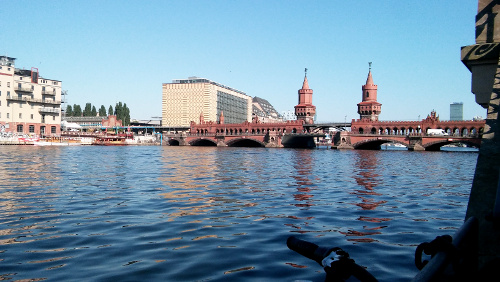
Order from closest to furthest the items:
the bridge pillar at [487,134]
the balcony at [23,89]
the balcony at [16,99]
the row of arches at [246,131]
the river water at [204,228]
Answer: the bridge pillar at [487,134], the river water at [204,228], the balcony at [16,99], the balcony at [23,89], the row of arches at [246,131]

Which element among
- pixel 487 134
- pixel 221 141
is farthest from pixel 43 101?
pixel 487 134

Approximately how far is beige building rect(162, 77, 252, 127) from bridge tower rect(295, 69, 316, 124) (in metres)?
42.7

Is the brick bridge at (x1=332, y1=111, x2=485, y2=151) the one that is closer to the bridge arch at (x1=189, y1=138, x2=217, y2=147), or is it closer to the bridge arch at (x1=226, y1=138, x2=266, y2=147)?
the bridge arch at (x1=226, y1=138, x2=266, y2=147)

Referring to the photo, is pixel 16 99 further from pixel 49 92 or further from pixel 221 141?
pixel 221 141

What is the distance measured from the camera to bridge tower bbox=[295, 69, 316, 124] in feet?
425

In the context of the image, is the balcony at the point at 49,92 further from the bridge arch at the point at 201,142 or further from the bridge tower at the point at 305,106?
the bridge tower at the point at 305,106

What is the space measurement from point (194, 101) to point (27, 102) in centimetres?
8672

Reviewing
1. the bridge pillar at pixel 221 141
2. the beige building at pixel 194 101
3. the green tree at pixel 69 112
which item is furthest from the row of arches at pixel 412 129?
the green tree at pixel 69 112

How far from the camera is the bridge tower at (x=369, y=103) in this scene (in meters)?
116

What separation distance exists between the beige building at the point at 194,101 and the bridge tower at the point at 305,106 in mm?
42722

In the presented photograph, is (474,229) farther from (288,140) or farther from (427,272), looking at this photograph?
(288,140)

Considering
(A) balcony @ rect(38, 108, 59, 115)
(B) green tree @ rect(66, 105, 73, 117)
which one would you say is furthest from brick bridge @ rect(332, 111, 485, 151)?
(B) green tree @ rect(66, 105, 73, 117)

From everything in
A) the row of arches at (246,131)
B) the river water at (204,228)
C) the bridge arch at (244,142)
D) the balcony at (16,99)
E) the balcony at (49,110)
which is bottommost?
the river water at (204,228)

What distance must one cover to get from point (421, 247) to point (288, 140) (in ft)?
354
